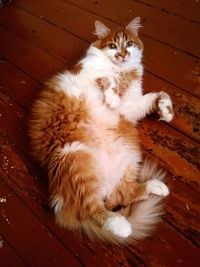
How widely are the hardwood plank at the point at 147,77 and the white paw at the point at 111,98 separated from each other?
30 centimetres

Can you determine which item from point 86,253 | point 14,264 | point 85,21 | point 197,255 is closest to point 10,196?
point 14,264

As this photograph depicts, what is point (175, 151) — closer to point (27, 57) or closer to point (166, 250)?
point (166, 250)

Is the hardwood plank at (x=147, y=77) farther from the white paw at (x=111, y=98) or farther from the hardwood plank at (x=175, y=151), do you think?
the white paw at (x=111, y=98)

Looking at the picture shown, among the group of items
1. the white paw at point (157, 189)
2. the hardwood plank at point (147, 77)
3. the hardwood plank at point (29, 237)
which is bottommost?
the hardwood plank at point (29, 237)

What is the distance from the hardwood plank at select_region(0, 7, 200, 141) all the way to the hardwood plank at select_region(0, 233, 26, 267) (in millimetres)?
899

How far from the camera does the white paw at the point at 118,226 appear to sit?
3.96 feet

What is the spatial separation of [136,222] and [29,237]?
441 mm

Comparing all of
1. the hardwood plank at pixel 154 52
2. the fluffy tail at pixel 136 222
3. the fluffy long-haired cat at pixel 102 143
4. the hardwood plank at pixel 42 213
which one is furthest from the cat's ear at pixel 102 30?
the fluffy tail at pixel 136 222

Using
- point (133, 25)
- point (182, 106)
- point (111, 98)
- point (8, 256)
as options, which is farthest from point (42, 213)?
point (133, 25)

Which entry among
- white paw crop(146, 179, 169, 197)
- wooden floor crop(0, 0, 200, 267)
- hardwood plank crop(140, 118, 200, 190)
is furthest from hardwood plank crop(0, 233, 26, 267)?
hardwood plank crop(140, 118, 200, 190)

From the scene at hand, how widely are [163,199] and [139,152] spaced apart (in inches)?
9.5

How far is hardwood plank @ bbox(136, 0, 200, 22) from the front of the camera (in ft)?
6.85

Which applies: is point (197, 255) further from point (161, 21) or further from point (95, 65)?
point (161, 21)

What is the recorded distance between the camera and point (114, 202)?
1350 millimetres
